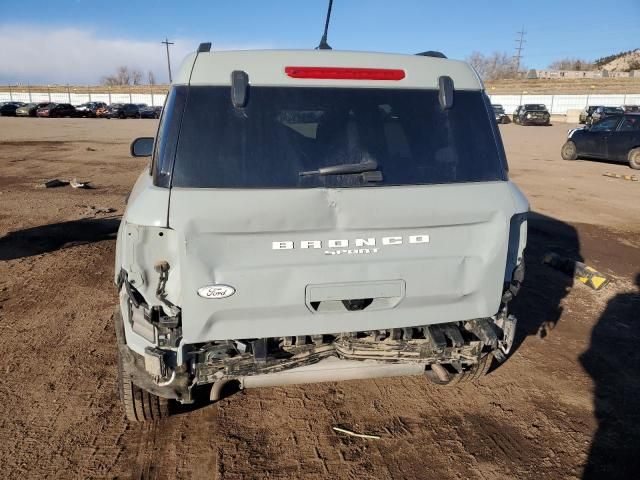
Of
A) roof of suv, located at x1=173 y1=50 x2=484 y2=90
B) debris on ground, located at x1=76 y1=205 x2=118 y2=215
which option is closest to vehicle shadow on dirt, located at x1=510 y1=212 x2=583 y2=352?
roof of suv, located at x1=173 y1=50 x2=484 y2=90

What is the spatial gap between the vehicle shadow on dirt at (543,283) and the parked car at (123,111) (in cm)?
5066

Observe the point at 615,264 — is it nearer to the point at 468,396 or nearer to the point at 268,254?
the point at 468,396

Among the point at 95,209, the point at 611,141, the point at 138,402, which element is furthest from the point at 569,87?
the point at 138,402

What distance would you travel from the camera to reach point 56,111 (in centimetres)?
5066

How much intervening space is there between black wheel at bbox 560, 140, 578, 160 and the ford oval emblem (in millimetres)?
19868

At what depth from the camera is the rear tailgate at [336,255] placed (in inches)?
97.7

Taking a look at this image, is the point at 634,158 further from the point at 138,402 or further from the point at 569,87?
the point at 569,87

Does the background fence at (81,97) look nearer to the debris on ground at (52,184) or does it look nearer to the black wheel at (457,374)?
the debris on ground at (52,184)

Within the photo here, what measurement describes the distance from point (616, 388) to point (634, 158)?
1637cm

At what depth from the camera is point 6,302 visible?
213 inches

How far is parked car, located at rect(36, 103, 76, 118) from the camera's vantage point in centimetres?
4972

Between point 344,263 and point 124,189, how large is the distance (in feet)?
35.4

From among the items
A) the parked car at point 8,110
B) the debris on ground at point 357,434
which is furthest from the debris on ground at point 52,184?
the parked car at point 8,110

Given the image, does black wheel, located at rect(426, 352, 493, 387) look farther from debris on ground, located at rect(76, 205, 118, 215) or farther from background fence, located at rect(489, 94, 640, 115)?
background fence, located at rect(489, 94, 640, 115)
